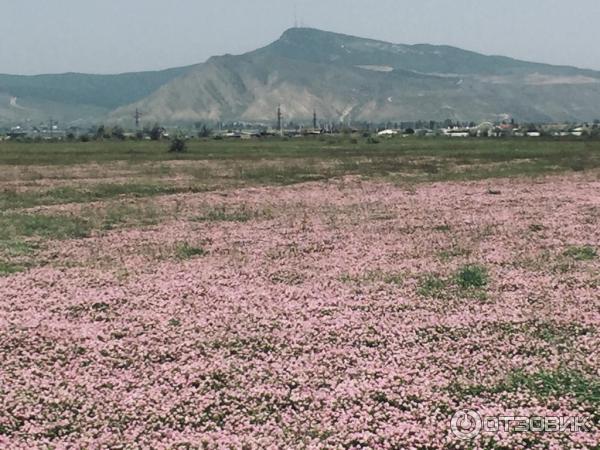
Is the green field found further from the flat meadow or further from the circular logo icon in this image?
the circular logo icon

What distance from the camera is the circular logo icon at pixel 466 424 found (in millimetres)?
8625

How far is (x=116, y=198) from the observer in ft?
145

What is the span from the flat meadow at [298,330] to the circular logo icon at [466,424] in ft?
0.37

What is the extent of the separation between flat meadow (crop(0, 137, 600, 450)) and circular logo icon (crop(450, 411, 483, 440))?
111 mm

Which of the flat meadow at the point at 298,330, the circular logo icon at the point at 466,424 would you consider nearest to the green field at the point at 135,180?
the flat meadow at the point at 298,330

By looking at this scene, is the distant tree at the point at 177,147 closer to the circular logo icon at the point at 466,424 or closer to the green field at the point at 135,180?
the green field at the point at 135,180

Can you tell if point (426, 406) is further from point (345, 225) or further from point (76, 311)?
point (345, 225)

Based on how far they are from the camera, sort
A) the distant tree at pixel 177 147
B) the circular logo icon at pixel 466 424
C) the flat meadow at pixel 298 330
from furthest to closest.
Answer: the distant tree at pixel 177 147, the flat meadow at pixel 298 330, the circular logo icon at pixel 466 424

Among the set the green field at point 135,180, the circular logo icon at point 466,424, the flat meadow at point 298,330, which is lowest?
the green field at point 135,180

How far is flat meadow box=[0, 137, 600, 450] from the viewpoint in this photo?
30.3 feet

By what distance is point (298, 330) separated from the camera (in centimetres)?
1351

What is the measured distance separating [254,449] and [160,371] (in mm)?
3411

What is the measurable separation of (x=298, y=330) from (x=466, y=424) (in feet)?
16.8

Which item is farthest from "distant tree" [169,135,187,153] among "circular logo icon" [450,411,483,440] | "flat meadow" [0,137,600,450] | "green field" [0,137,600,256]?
"circular logo icon" [450,411,483,440]
